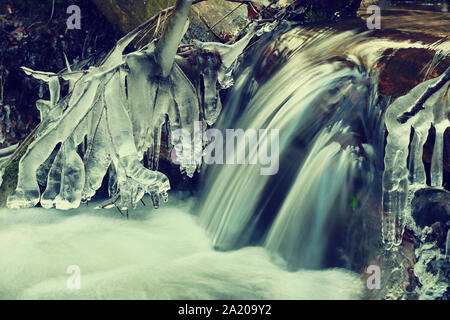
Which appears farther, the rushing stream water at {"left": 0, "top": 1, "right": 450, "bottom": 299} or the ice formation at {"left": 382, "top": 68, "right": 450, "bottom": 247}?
the rushing stream water at {"left": 0, "top": 1, "right": 450, "bottom": 299}

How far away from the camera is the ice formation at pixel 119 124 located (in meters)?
3.58

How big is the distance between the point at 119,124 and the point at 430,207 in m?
1.81

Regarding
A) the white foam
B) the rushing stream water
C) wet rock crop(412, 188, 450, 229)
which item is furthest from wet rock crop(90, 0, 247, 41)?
wet rock crop(412, 188, 450, 229)

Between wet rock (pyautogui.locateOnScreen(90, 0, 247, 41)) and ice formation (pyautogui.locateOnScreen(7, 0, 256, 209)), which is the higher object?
wet rock (pyautogui.locateOnScreen(90, 0, 247, 41))

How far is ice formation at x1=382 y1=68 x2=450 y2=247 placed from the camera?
9.77 feet

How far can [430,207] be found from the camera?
3.04 meters

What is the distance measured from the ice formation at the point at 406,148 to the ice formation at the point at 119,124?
124cm

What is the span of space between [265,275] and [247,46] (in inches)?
65.3

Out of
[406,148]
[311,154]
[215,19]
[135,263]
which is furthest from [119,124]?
[406,148]

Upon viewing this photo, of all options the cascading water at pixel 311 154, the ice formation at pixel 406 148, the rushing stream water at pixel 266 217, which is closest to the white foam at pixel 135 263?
the rushing stream water at pixel 266 217

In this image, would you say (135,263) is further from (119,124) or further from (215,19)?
(215,19)

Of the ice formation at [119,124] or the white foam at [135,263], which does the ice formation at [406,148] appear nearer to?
the white foam at [135,263]

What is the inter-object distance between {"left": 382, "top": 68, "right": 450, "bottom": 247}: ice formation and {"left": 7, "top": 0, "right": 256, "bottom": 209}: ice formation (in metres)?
1.24

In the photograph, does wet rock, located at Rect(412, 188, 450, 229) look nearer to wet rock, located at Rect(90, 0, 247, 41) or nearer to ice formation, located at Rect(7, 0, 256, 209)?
ice formation, located at Rect(7, 0, 256, 209)
